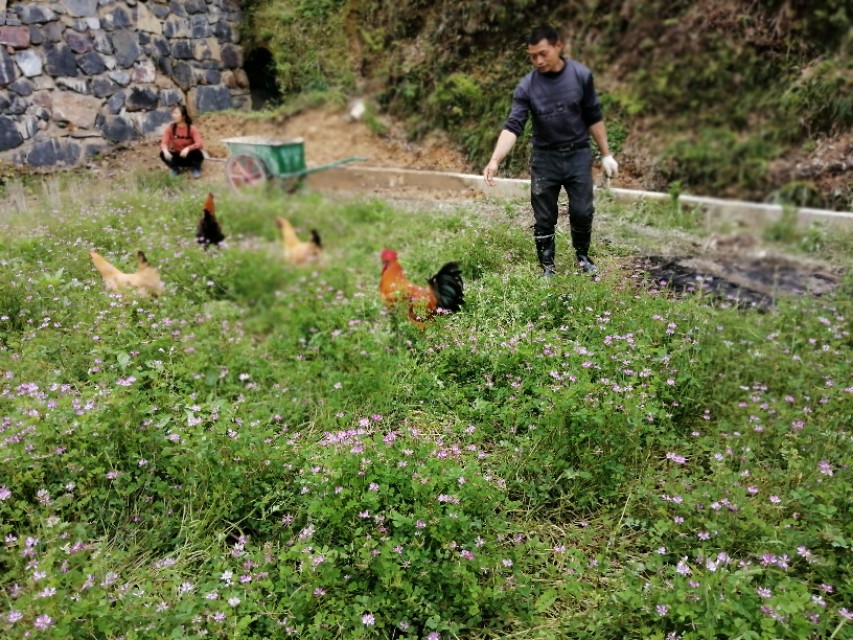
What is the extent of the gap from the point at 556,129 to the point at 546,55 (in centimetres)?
53

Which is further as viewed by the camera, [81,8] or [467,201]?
[467,201]

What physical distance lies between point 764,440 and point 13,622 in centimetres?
360

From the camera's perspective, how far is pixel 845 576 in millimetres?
2432

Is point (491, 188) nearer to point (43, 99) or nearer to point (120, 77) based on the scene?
point (120, 77)

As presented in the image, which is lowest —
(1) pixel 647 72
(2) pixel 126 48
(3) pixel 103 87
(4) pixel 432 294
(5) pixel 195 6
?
(4) pixel 432 294

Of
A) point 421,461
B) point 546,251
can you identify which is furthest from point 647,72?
point 421,461

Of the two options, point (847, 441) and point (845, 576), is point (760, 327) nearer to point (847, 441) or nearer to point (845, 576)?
point (847, 441)

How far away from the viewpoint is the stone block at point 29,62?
5.13 meters

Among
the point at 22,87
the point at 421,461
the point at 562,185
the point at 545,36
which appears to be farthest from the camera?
the point at 22,87

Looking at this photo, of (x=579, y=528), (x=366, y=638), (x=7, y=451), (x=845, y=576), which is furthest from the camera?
(x=579, y=528)

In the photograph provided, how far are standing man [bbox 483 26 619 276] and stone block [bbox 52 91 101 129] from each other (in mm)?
3781

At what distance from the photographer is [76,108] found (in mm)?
5387

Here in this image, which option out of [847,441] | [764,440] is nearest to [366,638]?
[764,440]

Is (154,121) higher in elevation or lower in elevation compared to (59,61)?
lower
